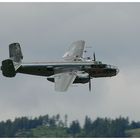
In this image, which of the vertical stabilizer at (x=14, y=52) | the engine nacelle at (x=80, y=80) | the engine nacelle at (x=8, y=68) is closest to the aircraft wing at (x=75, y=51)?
the vertical stabilizer at (x=14, y=52)

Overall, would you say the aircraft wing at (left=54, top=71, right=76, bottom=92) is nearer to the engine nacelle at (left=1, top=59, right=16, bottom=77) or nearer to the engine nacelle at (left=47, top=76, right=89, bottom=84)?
the engine nacelle at (left=47, top=76, right=89, bottom=84)

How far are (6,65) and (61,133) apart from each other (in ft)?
29.9

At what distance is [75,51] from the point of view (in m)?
106

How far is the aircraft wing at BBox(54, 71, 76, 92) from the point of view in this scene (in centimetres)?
9316

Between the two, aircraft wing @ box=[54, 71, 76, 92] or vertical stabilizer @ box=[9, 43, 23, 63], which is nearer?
aircraft wing @ box=[54, 71, 76, 92]

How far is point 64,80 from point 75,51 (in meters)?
10.4

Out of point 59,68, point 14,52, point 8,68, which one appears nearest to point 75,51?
point 59,68

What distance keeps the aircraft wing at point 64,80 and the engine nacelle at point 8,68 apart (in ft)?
14.9

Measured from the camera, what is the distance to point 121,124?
4793 inches

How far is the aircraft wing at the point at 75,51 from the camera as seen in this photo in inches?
4131

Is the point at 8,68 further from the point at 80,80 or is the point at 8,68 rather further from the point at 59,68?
the point at 80,80

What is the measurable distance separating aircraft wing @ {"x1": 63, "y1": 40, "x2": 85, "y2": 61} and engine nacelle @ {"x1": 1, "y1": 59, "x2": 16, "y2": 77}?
25.2ft

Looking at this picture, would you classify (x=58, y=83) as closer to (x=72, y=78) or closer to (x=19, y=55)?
(x=72, y=78)

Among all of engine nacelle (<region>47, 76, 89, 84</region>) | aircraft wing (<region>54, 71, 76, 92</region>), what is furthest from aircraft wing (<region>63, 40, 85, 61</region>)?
engine nacelle (<region>47, 76, 89, 84</region>)
